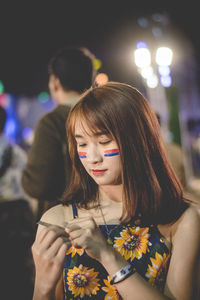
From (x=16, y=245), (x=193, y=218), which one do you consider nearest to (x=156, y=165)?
Result: (x=193, y=218)

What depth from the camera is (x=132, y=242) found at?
1.19 meters

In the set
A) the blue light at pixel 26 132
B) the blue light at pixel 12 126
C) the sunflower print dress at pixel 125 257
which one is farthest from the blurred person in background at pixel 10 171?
the blue light at pixel 26 132

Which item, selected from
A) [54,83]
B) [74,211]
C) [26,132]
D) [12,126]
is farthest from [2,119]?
[26,132]

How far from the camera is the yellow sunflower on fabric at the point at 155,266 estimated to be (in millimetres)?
1146

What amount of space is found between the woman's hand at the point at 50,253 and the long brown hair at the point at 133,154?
1.17 feet

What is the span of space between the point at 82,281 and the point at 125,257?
8.4 inches

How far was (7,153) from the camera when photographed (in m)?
2.43

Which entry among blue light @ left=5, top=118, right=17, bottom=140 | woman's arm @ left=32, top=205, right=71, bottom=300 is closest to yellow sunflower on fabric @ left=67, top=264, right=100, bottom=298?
woman's arm @ left=32, top=205, right=71, bottom=300

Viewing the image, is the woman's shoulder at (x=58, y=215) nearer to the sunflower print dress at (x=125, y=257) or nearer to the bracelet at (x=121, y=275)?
the sunflower print dress at (x=125, y=257)

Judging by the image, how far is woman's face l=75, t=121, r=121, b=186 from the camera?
1.11 meters

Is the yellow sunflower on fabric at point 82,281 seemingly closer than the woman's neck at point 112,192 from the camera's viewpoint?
Yes

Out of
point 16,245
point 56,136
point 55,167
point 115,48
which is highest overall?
point 115,48

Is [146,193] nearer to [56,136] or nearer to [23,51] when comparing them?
[56,136]

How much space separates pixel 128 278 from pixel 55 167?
0.86 m
